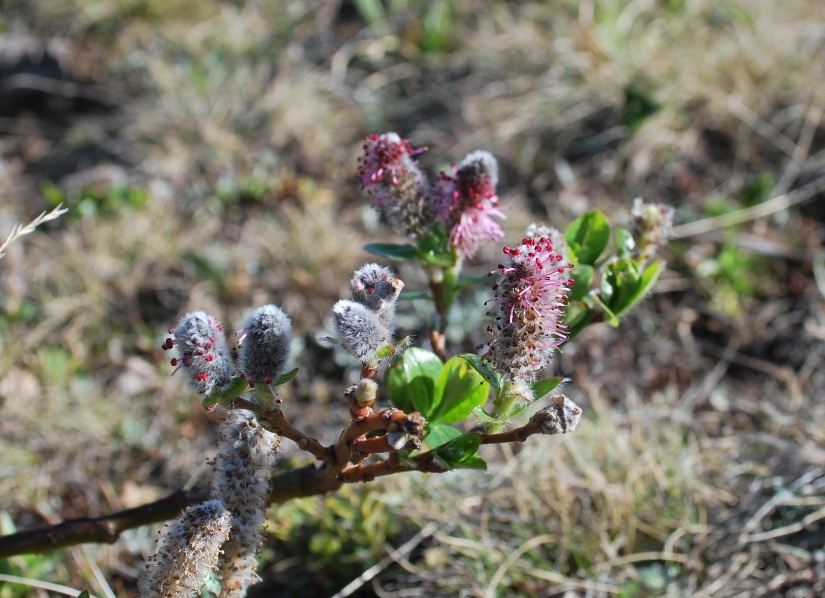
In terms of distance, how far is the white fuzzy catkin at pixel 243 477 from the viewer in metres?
1.37

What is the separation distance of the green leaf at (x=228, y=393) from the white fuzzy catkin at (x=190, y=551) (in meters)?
0.20

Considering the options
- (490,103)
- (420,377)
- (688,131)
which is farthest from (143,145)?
(420,377)

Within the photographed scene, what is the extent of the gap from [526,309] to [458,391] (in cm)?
20

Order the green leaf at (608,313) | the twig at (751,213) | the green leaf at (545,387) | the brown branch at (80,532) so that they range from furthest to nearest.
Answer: the twig at (751,213) < the brown branch at (80,532) < the green leaf at (608,313) < the green leaf at (545,387)

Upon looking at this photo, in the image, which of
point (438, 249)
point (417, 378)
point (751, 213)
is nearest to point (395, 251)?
point (438, 249)

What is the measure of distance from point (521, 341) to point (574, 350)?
7.40ft

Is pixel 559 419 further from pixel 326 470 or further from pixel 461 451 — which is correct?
pixel 326 470

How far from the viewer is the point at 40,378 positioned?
3299 millimetres

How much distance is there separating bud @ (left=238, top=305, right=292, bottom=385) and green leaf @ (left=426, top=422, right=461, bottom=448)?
0.27 metres

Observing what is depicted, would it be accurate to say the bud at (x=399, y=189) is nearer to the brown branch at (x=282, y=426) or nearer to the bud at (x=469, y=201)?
the bud at (x=469, y=201)

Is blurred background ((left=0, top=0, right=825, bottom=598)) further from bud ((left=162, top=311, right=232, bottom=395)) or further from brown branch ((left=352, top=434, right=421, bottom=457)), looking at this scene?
bud ((left=162, top=311, right=232, bottom=395))

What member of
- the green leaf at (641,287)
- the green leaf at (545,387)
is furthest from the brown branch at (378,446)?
the green leaf at (641,287)

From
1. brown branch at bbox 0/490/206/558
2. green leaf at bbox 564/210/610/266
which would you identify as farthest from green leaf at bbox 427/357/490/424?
brown branch at bbox 0/490/206/558

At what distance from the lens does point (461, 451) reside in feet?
4.17
